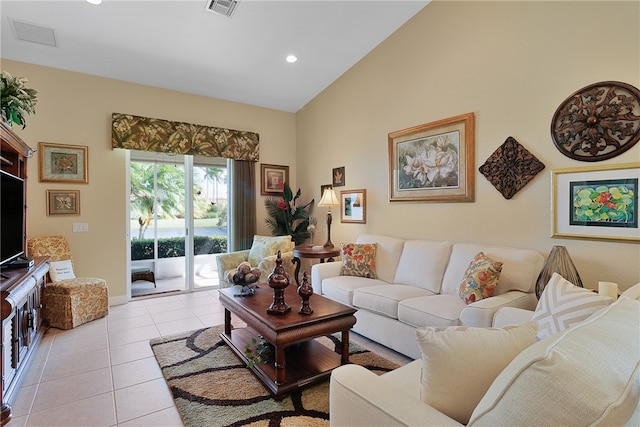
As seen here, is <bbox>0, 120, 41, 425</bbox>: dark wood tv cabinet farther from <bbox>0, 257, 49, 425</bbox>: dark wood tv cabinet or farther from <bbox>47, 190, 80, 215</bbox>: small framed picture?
<bbox>47, 190, 80, 215</bbox>: small framed picture

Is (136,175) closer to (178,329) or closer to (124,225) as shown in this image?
(124,225)

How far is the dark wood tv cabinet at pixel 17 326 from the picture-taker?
6.48ft

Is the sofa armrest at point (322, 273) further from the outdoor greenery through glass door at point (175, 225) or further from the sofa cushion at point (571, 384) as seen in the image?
the sofa cushion at point (571, 384)

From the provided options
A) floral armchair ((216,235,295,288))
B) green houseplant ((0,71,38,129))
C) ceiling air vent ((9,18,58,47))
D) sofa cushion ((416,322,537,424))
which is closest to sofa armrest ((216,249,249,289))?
floral armchair ((216,235,295,288))

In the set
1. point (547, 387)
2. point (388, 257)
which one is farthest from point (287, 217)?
point (547, 387)

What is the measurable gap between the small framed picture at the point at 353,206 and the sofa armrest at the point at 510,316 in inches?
94.2

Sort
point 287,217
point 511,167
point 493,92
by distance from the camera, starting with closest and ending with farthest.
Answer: point 511,167 → point 493,92 → point 287,217

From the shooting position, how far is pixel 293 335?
6.87 feet

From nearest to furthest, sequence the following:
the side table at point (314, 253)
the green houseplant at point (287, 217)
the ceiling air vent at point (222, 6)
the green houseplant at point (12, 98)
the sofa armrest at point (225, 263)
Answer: the green houseplant at point (12, 98), the ceiling air vent at point (222, 6), the side table at point (314, 253), the sofa armrest at point (225, 263), the green houseplant at point (287, 217)

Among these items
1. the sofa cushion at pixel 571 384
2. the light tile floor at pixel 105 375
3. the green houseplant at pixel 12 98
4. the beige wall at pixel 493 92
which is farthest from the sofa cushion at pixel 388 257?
the green houseplant at pixel 12 98

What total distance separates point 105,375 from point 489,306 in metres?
3.00

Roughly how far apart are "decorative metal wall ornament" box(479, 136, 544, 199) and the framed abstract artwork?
19cm

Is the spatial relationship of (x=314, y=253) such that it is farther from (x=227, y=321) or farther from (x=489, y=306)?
(x=489, y=306)

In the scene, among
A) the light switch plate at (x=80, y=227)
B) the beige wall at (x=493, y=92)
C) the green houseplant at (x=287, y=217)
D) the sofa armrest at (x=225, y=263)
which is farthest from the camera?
the green houseplant at (x=287, y=217)
